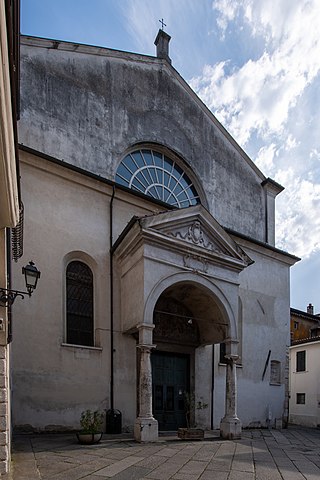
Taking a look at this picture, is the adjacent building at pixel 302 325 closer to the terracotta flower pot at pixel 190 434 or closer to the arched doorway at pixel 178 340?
the arched doorway at pixel 178 340

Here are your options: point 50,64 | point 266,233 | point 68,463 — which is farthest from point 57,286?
point 266,233

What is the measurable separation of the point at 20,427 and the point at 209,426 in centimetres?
693

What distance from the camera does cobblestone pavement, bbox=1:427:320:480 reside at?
22.2ft

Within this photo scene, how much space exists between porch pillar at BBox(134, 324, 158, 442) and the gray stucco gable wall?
613cm

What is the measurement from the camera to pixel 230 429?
38.3 feet

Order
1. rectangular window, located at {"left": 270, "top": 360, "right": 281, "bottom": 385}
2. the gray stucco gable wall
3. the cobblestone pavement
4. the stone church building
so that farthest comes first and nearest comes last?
1. rectangular window, located at {"left": 270, "top": 360, "right": 281, "bottom": 385}
2. the gray stucco gable wall
3. the stone church building
4. the cobblestone pavement

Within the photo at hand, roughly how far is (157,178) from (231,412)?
8.93m

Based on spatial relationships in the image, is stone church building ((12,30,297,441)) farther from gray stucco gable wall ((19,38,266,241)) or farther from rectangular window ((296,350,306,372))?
rectangular window ((296,350,306,372))

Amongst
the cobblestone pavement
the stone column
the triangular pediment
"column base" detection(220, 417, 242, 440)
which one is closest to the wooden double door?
the stone column

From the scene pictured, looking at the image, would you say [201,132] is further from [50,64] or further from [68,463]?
[68,463]

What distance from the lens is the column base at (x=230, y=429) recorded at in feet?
38.2

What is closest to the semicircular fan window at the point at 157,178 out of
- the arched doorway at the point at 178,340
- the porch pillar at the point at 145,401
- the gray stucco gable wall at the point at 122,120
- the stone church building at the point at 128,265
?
the stone church building at the point at 128,265

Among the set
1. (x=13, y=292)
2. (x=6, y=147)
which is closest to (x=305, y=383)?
(x=13, y=292)

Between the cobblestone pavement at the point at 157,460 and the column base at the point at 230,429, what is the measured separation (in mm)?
765
